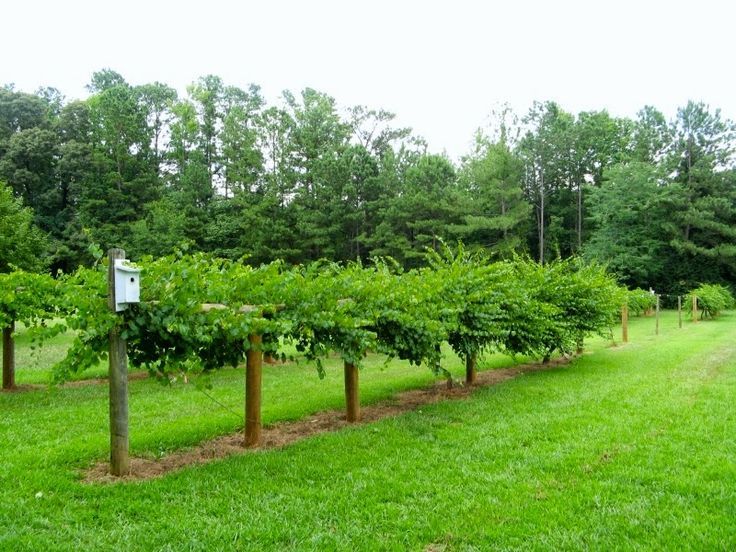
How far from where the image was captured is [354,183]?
1465 inches

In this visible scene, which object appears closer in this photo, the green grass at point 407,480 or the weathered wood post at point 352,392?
the green grass at point 407,480

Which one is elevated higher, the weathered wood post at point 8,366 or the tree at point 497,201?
the tree at point 497,201

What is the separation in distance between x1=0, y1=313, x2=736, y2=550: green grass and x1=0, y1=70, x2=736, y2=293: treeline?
87.4 ft

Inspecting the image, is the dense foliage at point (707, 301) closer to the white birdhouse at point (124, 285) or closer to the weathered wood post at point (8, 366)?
the weathered wood post at point (8, 366)

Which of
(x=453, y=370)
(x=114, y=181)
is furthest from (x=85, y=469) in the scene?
(x=114, y=181)

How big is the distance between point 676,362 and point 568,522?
8.77m

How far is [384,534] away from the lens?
3156 millimetres

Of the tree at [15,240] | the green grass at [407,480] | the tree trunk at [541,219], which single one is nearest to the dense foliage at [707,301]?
the tree trunk at [541,219]

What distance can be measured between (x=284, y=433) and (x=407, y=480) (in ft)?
6.27

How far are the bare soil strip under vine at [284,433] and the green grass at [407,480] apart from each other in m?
0.20

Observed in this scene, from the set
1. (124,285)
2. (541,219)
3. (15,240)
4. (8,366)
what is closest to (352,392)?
(124,285)

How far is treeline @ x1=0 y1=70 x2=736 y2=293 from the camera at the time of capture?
35375 mm

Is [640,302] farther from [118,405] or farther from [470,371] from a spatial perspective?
[118,405]

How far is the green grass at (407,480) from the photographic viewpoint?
10.2 ft
